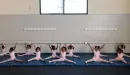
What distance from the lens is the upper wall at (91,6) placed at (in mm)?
3240

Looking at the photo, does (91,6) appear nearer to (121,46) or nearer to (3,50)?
(121,46)

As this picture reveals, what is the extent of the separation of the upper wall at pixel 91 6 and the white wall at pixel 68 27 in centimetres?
8

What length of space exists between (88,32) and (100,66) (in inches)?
29.1

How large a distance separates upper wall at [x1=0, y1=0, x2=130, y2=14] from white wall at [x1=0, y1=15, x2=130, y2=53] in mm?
80

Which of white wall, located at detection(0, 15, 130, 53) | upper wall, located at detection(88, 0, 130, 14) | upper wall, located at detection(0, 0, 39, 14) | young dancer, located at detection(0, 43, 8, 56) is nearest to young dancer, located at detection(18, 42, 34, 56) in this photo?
white wall, located at detection(0, 15, 130, 53)

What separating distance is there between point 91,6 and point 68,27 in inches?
19.7

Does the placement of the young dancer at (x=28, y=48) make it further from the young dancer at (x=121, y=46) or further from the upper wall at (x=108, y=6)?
the young dancer at (x=121, y=46)

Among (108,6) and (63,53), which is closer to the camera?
(63,53)

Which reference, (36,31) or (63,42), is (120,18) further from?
(36,31)

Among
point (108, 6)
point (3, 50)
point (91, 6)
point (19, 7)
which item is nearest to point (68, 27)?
point (91, 6)

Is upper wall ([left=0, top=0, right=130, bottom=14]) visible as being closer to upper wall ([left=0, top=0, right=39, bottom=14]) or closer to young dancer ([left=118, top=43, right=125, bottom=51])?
upper wall ([left=0, top=0, right=39, bottom=14])

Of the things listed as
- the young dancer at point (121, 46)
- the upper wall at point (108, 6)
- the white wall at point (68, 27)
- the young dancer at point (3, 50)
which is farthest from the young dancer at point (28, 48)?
the young dancer at point (121, 46)

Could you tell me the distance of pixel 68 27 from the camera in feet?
10.8

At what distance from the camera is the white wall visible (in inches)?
129
